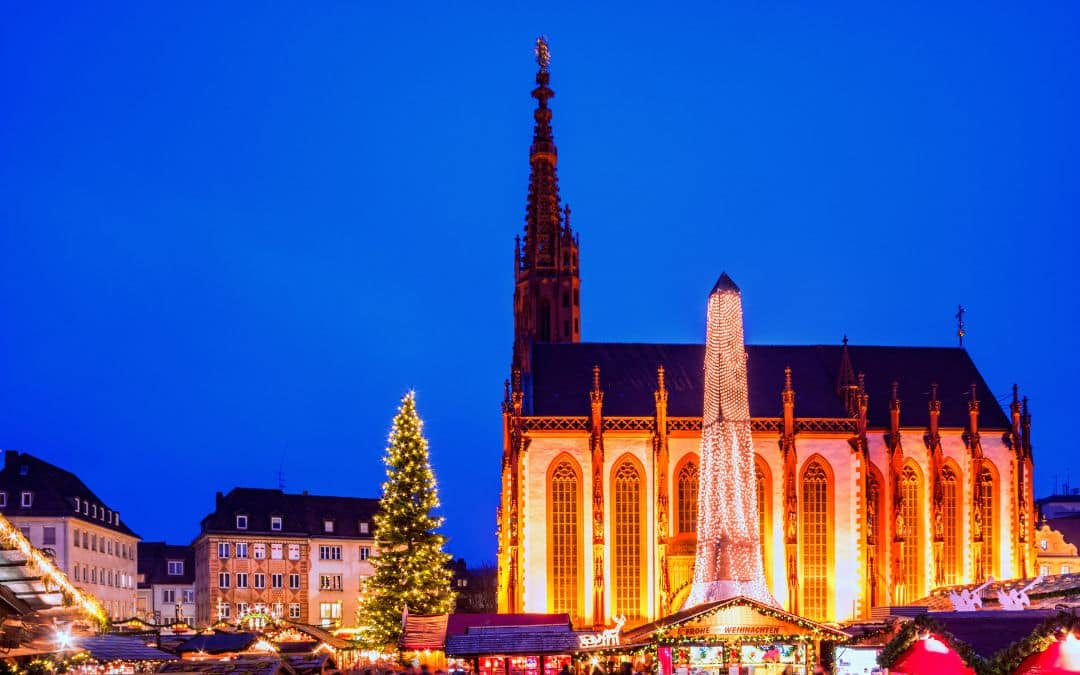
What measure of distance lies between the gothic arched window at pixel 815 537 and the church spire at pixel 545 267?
17353mm

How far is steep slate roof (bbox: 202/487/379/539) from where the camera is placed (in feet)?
314

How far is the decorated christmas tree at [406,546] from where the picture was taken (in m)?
55.9

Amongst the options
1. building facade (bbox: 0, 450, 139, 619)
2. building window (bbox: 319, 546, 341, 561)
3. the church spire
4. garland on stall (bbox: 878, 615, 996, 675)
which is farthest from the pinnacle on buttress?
building window (bbox: 319, 546, 341, 561)

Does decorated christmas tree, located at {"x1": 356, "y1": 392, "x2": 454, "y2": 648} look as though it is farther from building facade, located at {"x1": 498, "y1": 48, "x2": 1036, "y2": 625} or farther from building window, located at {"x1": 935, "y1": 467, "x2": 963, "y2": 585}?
building window, located at {"x1": 935, "y1": 467, "x2": 963, "y2": 585}

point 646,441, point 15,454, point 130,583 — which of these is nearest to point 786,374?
point 646,441

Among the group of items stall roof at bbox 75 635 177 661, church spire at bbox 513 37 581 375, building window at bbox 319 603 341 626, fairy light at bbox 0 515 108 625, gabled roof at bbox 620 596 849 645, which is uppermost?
church spire at bbox 513 37 581 375

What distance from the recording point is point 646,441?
56594 mm

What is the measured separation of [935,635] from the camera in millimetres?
17312

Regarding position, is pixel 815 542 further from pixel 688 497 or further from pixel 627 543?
pixel 627 543

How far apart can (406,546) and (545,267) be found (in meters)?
20.9

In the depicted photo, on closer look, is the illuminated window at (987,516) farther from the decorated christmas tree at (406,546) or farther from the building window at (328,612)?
the building window at (328,612)

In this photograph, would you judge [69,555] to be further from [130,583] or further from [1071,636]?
[1071,636]

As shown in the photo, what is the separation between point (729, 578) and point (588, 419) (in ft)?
40.4

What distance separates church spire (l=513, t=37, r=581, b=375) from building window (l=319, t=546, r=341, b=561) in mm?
31994
